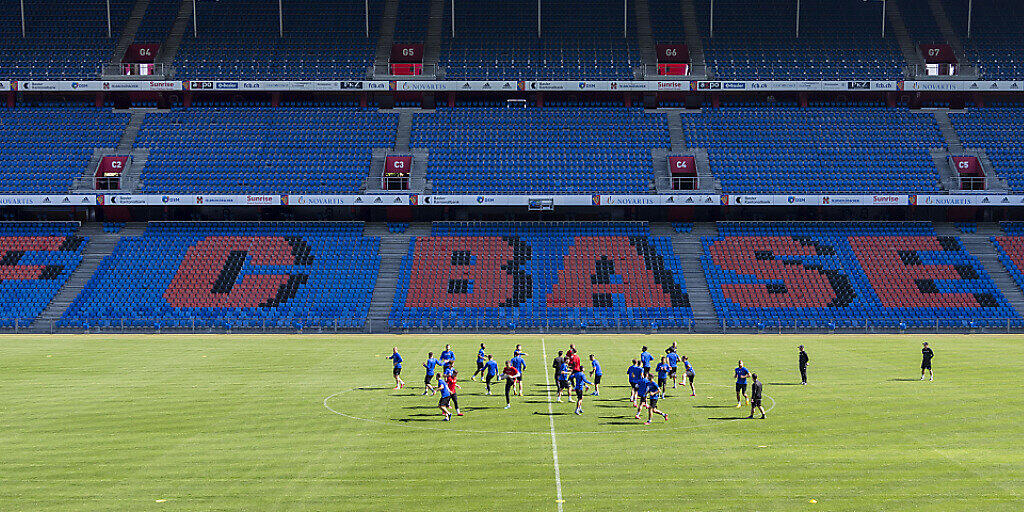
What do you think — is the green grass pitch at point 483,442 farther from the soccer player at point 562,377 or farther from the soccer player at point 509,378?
the soccer player at point 562,377

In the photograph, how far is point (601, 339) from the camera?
167 ft

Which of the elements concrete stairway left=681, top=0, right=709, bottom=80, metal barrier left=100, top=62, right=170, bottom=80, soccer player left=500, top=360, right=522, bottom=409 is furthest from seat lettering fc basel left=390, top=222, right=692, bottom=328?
metal barrier left=100, top=62, right=170, bottom=80

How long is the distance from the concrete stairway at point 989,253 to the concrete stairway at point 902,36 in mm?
15973

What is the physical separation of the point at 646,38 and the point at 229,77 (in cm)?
3465

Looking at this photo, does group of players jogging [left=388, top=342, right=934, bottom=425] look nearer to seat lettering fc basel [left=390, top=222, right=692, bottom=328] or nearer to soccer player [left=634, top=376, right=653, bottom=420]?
soccer player [left=634, top=376, right=653, bottom=420]

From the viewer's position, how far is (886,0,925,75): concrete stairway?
7575 centimetres

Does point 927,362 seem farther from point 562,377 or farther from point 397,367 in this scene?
point 397,367

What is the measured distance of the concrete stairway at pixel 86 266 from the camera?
55.9 meters

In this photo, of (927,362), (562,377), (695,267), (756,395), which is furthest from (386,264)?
(756,395)

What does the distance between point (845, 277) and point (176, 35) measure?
57164 millimetres

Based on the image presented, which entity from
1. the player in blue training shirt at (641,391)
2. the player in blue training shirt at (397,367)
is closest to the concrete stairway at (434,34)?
the player in blue training shirt at (397,367)

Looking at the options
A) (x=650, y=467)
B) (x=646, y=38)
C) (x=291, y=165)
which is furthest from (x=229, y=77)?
(x=650, y=467)

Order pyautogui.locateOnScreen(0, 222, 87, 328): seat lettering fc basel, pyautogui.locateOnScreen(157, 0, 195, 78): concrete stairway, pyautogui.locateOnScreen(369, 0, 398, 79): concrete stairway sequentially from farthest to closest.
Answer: pyautogui.locateOnScreen(369, 0, 398, 79): concrete stairway < pyautogui.locateOnScreen(157, 0, 195, 78): concrete stairway < pyautogui.locateOnScreen(0, 222, 87, 328): seat lettering fc basel

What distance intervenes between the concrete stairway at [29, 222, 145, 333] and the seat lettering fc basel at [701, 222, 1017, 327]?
40520 mm
